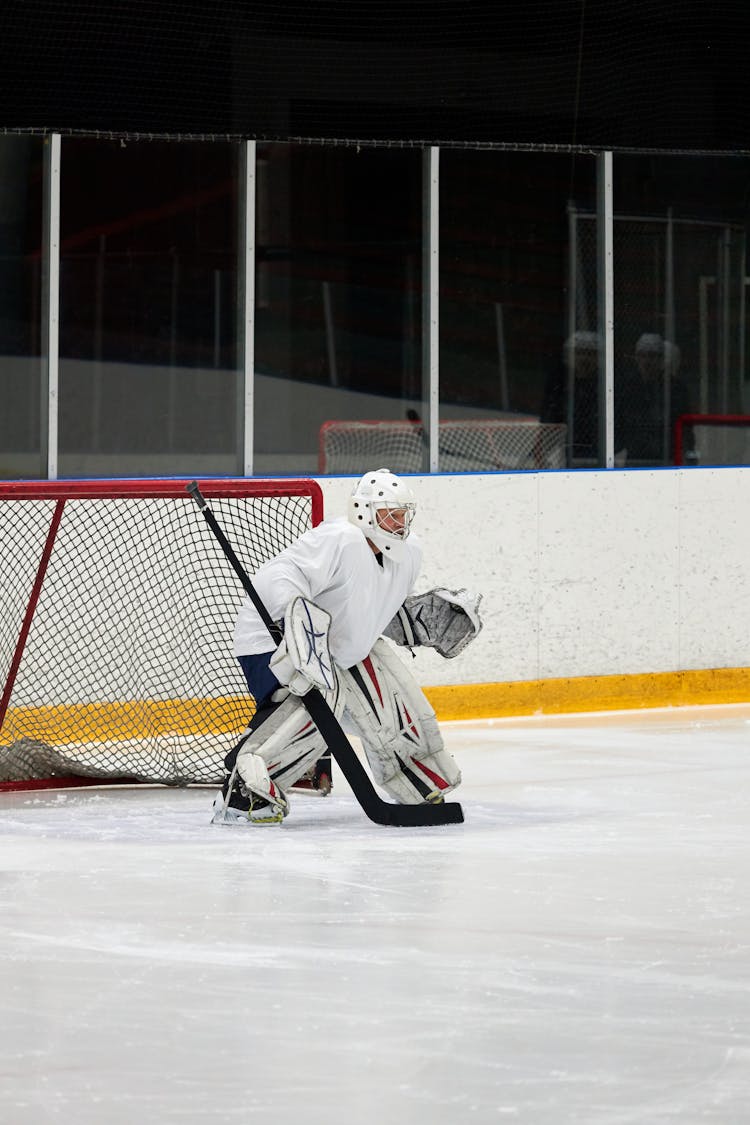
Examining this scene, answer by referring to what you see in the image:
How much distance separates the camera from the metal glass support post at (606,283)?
29.7 feet

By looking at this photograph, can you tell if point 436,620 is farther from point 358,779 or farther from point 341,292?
point 341,292

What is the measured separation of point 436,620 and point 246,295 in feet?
8.20

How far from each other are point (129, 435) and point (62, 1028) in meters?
11.8

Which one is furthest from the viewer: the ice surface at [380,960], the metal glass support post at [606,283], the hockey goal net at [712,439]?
the hockey goal net at [712,439]

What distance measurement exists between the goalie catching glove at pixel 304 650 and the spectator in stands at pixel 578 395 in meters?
3.31

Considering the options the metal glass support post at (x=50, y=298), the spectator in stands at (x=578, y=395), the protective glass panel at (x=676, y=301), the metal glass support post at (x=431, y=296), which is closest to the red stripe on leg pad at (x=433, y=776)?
the metal glass support post at (x=50, y=298)

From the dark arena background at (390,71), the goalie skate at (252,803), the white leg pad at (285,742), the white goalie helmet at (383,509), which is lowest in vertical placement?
the goalie skate at (252,803)

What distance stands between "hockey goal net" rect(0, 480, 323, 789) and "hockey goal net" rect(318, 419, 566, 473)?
132 centimetres

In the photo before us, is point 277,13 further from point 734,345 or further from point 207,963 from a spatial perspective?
point 207,963

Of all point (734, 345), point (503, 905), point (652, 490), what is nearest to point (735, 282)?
point (734, 345)

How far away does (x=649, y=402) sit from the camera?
30.3 ft

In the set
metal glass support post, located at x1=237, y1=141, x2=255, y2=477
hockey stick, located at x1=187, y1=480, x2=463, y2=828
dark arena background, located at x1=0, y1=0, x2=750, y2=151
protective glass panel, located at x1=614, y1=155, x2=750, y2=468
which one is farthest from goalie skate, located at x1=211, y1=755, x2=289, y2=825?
protective glass panel, located at x1=614, y1=155, x2=750, y2=468

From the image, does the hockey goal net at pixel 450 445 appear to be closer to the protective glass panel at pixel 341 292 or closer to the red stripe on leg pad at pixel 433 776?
the protective glass panel at pixel 341 292

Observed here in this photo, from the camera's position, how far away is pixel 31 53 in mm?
7547
